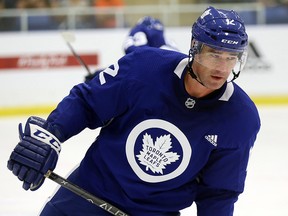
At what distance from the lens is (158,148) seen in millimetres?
2107

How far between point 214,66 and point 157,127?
25 cm

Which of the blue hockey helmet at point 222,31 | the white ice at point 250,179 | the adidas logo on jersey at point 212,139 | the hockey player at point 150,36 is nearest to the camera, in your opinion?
the blue hockey helmet at point 222,31

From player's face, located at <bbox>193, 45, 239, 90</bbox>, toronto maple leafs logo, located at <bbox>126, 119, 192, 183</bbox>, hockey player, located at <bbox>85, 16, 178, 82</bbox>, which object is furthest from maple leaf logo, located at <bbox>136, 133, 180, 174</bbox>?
hockey player, located at <bbox>85, 16, 178, 82</bbox>

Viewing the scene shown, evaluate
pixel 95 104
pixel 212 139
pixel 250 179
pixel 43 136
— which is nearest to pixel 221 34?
pixel 212 139

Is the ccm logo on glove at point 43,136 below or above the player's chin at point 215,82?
below

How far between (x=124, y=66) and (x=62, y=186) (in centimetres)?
40

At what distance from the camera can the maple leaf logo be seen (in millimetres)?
2107

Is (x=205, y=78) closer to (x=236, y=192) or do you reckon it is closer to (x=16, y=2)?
(x=236, y=192)

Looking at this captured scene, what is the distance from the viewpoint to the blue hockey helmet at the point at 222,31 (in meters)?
2.01

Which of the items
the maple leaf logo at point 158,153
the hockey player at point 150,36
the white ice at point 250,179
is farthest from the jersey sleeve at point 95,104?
the hockey player at point 150,36

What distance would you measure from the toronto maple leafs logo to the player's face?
0.18 meters

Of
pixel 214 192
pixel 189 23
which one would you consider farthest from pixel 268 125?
pixel 214 192

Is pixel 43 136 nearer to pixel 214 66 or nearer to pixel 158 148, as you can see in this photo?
pixel 158 148

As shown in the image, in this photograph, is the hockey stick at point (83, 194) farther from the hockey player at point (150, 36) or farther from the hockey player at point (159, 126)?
the hockey player at point (150, 36)
